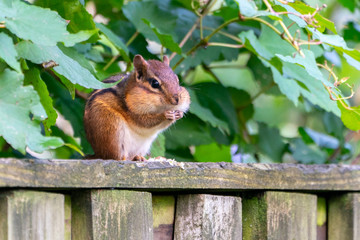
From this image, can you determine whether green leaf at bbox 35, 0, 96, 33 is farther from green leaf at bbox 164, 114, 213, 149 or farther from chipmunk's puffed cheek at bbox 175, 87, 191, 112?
green leaf at bbox 164, 114, 213, 149

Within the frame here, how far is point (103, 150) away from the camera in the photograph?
2.14 m

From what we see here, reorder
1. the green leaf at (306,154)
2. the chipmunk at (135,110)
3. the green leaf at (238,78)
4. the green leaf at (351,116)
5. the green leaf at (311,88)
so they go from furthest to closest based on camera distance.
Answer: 1. the green leaf at (238,78)
2. the green leaf at (306,154)
3. the green leaf at (311,88)
4. the chipmunk at (135,110)
5. the green leaf at (351,116)

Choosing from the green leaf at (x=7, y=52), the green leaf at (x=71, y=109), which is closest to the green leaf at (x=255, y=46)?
the green leaf at (x=71, y=109)

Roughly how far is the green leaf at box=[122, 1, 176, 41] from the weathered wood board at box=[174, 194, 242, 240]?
1199 mm

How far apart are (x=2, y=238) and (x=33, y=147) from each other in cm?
19

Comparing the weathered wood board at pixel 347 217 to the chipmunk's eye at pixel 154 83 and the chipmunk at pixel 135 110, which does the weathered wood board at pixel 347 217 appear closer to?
the chipmunk at pixel 135 110

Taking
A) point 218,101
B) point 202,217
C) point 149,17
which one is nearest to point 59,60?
point 202,217

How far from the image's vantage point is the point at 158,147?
2.44m

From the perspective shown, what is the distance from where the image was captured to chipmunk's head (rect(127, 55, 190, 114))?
7.88 feet

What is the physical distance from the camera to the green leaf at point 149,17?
2.64 meters

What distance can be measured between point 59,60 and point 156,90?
91 centimetres

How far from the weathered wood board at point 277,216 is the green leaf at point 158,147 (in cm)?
71

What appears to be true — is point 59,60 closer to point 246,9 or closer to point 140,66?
point 246,9

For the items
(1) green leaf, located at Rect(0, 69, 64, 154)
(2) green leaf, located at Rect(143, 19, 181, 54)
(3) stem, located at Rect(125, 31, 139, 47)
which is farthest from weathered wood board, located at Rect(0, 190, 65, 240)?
(3) stem, located at Rect(125, 31, 139, 47)
